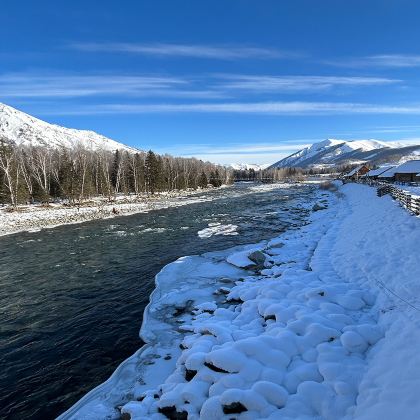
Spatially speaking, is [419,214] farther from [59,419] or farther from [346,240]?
[59,419]

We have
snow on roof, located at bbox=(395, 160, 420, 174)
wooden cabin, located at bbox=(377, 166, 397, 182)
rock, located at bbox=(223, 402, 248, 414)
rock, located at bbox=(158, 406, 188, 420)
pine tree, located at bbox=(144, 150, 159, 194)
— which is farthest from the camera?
pine tree, located at bbox=(144, 150, 159, 194)

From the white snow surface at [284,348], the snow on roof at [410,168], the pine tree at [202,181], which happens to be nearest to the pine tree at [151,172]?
the pine tree at [202,181]

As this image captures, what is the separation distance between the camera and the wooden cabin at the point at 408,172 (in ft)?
226

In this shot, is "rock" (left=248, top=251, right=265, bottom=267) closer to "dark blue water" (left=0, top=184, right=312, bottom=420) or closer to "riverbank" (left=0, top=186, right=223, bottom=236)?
"dark blue water" (left=0, top=184, right=312, bottom=420)

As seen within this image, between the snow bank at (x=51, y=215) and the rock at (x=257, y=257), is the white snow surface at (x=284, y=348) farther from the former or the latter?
the snow bank at (x=51, y=215)

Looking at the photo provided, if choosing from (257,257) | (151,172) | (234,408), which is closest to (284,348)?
(234,408)

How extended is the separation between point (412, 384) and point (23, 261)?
22714mm

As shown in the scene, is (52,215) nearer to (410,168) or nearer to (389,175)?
(410,168)

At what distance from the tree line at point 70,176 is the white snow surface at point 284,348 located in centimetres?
4567

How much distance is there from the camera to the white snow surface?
6.60 meters

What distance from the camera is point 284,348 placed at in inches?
335

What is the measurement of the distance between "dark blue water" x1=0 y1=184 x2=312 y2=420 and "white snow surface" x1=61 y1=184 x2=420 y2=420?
0.89 m

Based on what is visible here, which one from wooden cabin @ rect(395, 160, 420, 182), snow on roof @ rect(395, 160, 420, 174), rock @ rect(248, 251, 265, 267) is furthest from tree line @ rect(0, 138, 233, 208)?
wooden cabin @ rect(395, 160, 420, 182)

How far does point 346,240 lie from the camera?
20922 mm
